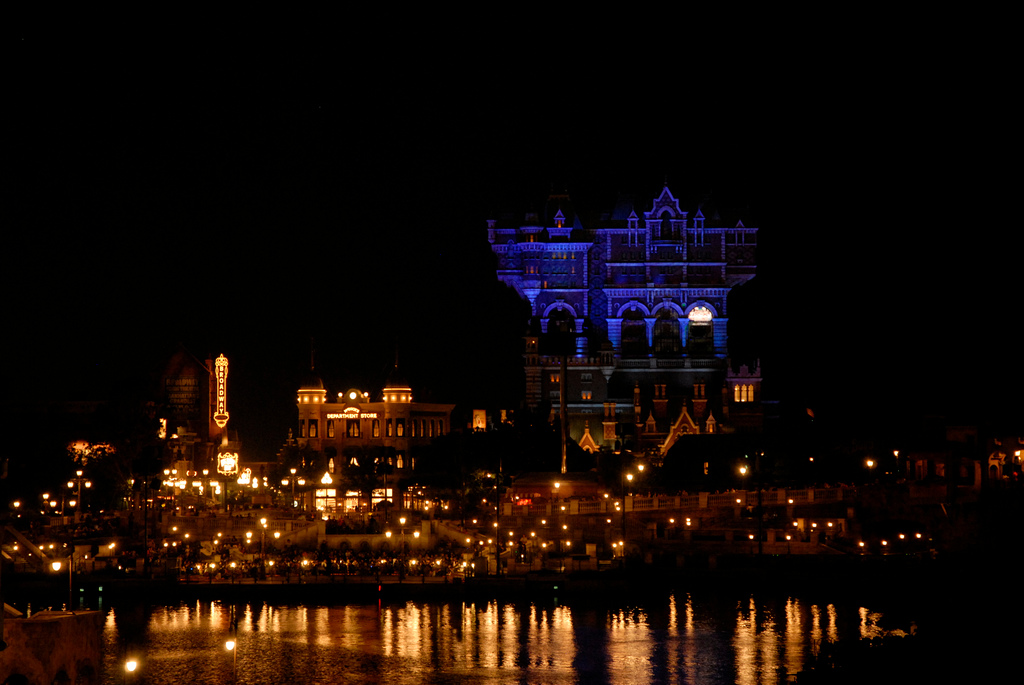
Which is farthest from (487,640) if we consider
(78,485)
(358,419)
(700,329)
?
(700,329)

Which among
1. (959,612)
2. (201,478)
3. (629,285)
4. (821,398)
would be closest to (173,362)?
(201,478)

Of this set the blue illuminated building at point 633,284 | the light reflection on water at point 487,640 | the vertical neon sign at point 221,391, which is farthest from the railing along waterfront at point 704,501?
the blue illuminated building at point 633,284

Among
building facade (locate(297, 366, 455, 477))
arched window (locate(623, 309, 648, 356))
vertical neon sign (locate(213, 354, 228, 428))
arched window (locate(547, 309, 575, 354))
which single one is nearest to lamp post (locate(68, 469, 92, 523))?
vertical neon sign (locate(213, 354, 228, 428))

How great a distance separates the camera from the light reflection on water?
147ft

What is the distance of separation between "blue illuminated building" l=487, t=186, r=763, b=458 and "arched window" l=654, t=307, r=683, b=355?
97 mm

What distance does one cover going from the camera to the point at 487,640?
165ft

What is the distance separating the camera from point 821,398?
365ft

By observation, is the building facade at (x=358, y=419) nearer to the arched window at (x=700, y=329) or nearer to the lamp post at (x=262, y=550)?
the arched window at (x=700, y=329)

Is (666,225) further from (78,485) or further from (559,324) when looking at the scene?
(78,485)

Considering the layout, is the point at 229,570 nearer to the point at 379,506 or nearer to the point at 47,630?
the point at 379,506

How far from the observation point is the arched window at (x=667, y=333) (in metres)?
117

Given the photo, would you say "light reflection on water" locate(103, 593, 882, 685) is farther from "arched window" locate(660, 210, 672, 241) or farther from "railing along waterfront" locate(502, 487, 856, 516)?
"arched window" locate(660, 210, 672, 241)

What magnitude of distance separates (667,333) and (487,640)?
233 feet

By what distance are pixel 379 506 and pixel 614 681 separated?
143 ft
